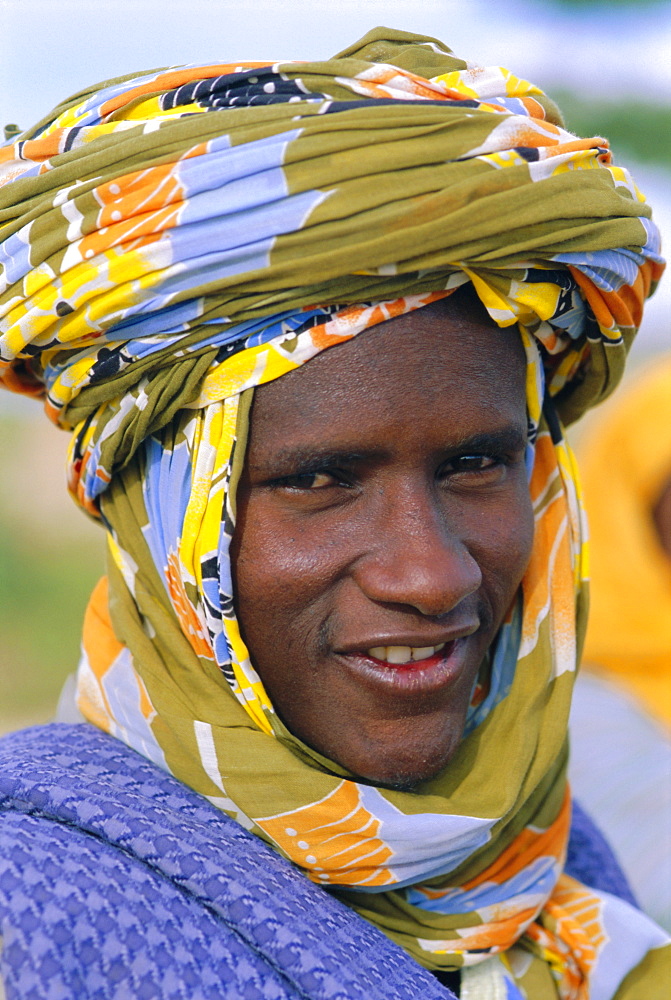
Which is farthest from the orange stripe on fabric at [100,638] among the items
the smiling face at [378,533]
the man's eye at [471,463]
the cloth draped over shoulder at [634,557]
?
the cloth draped over shoulder at [634,557]

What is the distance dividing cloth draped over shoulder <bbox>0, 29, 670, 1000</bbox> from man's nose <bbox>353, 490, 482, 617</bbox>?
Result: 8.9 inches

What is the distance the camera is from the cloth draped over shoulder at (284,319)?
143 cm

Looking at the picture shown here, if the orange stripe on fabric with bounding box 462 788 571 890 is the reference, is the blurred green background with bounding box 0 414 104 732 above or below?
below

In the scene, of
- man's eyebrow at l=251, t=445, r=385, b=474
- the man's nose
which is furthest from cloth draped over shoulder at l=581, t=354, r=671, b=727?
man's eyebrow at l=251, t=445, r=385, b=474

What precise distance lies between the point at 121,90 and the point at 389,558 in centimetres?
84

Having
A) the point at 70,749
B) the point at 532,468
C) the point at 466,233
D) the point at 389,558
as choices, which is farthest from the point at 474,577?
the point at 70,749

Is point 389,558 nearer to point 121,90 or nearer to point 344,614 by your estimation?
point 344,614

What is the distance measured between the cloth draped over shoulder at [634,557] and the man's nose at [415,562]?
107 inches

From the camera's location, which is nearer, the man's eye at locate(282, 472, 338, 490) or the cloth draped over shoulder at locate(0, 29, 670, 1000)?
the cloth draped over shoulder at locate(0, 29, 670, 1000)

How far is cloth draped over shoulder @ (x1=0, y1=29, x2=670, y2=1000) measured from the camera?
1.43 metres

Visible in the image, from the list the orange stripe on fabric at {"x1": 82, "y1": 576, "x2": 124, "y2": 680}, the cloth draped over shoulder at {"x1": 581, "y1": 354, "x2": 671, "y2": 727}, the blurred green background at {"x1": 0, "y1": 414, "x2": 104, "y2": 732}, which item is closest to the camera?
the orange stripe on fabric at {"x1": 82, "y1": 576, "x2": 124, "y2": 680}

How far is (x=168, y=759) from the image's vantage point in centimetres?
162

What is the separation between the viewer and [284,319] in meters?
1.48

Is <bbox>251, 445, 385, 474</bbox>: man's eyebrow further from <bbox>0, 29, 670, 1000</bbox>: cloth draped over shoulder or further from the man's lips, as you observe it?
the man's lips
